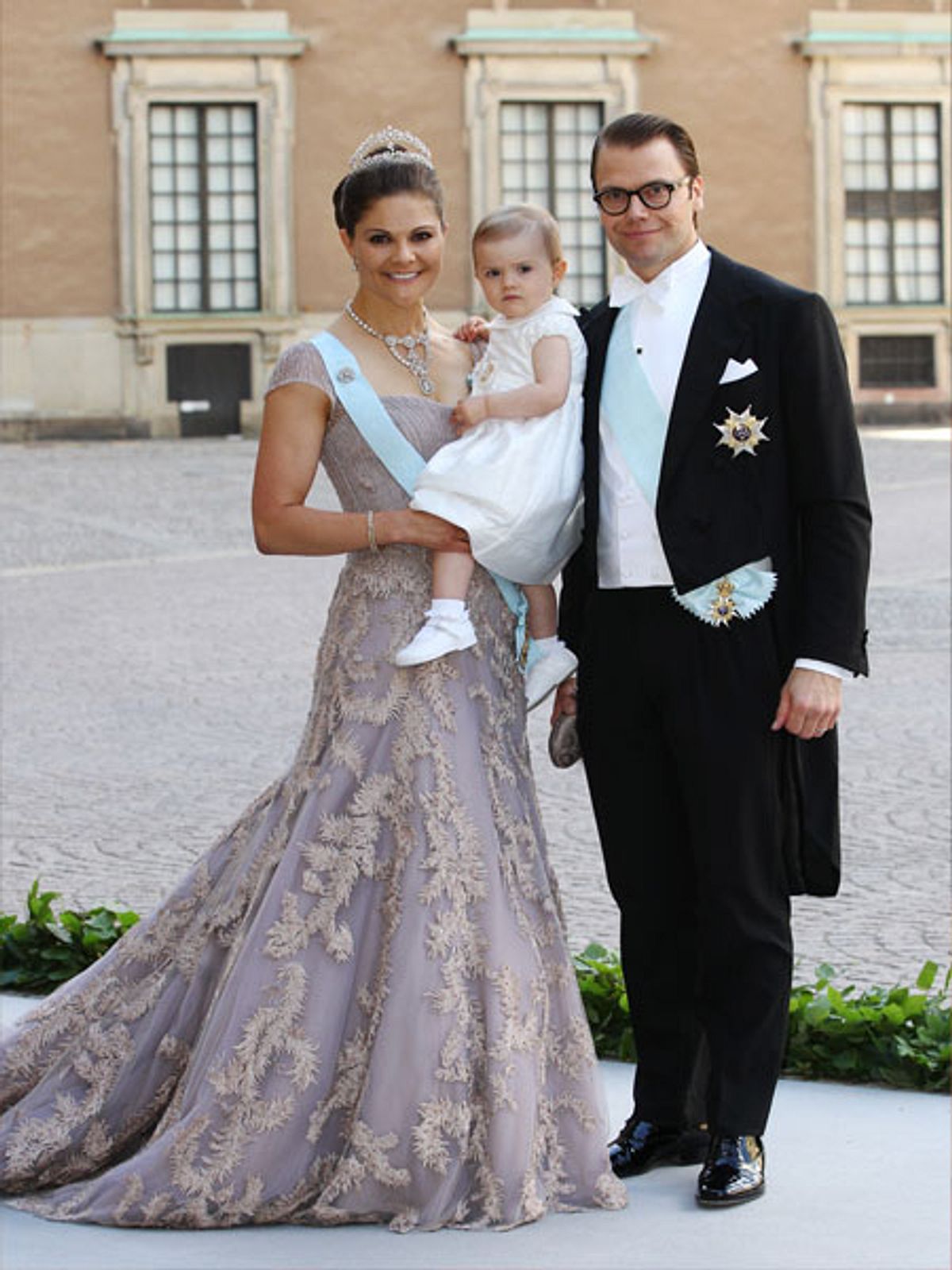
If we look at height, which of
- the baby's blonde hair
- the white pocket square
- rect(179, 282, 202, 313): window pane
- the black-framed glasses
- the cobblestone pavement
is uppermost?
rect(179, 282, 202, 313): window pane

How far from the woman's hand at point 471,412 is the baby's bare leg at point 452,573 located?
0.22 meters

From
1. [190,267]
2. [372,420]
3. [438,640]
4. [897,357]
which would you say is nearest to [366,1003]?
[438,640]

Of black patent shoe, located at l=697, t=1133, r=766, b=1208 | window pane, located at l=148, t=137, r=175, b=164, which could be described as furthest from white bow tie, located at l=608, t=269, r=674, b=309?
window pane, located at l=148, t=137, r=175, b=164

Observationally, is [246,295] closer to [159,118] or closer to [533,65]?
[159,118]

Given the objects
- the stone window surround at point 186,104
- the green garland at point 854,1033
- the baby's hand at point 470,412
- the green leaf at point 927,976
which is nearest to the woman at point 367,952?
the baby's hand at point 470,412

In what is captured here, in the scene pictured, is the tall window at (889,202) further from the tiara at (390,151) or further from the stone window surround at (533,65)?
the tiara at (390,151)

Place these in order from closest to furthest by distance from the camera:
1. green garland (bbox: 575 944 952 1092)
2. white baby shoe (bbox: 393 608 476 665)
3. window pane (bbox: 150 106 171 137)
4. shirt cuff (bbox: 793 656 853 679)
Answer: shirt cuff (bbox: 793 656 853 679), white baby shoe (bbox: 393 608 476 665), green garland (bbox: 575 944 952 1092), window pane (bbox: 150 106 171 137)

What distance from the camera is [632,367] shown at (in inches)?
151

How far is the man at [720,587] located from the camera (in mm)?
3756

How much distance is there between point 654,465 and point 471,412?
32cm

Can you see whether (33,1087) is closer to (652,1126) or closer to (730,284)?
(652,1126)

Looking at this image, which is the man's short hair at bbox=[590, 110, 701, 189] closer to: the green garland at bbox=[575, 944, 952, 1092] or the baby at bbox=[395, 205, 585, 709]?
the baby at bbox=[395, 205, 585, 709]

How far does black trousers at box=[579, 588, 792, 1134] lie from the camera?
379cm

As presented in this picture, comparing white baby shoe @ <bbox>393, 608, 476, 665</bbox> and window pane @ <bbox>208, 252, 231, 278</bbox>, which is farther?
window pane @ <bbox>208, 252, 231, 278</bbox>
